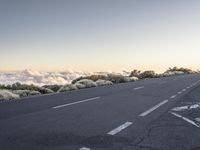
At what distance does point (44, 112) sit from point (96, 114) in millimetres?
1767

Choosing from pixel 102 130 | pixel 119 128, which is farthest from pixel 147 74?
pixel 102 130

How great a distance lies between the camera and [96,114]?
→ 32.3 feet

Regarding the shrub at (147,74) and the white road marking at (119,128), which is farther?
the shrub at (147,74)

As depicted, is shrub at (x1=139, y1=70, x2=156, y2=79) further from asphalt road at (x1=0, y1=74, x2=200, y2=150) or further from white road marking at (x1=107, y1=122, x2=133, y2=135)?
white road marking at (x1=107, y1=122, x2=133, y2=135)

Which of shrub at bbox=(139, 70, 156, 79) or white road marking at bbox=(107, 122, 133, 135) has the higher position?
white road marking at bbox=(107, 122, 133, 135)

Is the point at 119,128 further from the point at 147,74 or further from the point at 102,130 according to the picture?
the point at 147,74

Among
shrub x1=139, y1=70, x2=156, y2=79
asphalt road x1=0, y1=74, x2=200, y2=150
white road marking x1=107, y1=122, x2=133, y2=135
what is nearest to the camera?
asphalt road x1=0, y1=74, x2=200, y2=150

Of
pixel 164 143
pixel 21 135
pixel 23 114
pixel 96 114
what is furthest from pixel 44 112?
pixel 164 143

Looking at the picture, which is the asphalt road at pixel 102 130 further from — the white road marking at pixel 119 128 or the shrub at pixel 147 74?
the shrub at pixel 147 74

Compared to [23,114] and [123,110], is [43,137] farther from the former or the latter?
[123,110]

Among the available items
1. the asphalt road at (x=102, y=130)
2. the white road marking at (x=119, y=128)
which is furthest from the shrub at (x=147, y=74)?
the white road marking at (x=119, y=128)

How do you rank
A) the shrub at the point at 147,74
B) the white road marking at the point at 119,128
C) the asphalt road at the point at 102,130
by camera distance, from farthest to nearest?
the shrub at the point at 147,74, the white road marking at the point at 119,128, the asphalt road at the point at 102,130

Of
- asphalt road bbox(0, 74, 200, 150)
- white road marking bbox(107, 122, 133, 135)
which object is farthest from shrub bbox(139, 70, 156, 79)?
white road marking bbox(107, 122, 133, 135)

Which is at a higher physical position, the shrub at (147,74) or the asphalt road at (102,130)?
the asphalt road at (102,130)
